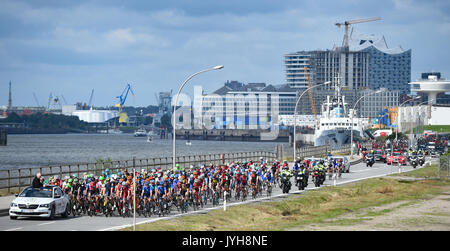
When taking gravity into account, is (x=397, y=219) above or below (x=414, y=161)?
below

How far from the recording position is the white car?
92.0ft

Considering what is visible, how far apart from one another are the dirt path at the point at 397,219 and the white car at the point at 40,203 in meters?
9.88

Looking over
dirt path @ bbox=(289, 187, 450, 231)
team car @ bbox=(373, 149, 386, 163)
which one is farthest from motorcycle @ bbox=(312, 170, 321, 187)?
team car @ bbox=(373, 149, 386, 163)

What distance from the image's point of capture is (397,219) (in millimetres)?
29047

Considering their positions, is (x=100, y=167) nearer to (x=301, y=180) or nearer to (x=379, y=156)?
(x=301, y=180)

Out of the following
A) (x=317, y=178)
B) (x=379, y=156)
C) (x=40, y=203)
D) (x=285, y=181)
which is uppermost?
(x=40, y=203)

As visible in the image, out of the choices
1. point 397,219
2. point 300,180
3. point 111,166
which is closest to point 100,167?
point 111,166

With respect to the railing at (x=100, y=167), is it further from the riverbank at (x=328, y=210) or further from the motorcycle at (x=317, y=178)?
the riverbank at (x=328, y=210)

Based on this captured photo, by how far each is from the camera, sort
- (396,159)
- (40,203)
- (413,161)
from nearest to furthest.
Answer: (40,203), (413,161), (396,159)

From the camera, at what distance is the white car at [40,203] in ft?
92.0

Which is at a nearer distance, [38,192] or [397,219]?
[38,192]

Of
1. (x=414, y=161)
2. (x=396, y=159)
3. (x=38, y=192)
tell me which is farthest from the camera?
(x=396, y=159)

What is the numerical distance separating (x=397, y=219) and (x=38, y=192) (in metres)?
14.3
